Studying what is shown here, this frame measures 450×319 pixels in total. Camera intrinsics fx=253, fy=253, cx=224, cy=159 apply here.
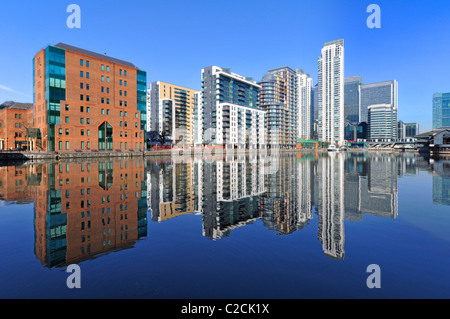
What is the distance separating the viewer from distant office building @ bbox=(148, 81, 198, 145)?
17850 centimetres

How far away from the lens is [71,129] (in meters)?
74.5

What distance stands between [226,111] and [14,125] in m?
98.3

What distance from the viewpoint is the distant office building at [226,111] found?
484ft

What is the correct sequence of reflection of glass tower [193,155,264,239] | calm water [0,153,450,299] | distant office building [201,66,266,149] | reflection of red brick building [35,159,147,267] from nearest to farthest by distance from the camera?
calm water [0,153,450,299] < reflection of red brick building [35,159,147,267] < reflection of glass tower [193,155,264,239] < distant office building [201,66,266,149]

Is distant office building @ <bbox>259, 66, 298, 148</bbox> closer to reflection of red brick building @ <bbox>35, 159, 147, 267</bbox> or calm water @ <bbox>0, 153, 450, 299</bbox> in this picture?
calm water @ <bbox>0, 153, 450, 299</bbox>

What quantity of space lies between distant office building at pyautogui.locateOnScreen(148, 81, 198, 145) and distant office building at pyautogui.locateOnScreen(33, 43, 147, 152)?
8606 cm

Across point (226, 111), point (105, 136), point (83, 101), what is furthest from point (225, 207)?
point (226, 111)

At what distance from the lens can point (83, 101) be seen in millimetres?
77062

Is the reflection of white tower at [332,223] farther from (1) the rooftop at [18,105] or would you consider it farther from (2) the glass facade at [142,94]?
(1) the rooftop at [18,105]

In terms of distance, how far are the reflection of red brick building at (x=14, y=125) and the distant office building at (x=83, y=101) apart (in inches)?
1311

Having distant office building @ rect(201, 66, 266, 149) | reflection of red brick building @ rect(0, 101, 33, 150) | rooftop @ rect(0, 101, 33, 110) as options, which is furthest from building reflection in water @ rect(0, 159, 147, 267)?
distant office building @ rect(201, 66, 266, 149)

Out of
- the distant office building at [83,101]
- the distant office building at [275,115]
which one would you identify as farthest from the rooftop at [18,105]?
the distant office building at [275,115]
